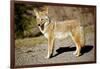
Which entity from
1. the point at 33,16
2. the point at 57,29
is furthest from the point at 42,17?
the point at 57,29

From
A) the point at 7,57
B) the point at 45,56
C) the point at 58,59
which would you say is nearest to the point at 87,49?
the point at 58,59

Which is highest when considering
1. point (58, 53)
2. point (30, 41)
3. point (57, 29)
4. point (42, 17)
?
point (42, 17)

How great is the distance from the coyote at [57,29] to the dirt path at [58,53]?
5cm

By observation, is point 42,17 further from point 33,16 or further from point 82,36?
point 82,36

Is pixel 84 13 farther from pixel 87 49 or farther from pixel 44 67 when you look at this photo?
pixel 44 67

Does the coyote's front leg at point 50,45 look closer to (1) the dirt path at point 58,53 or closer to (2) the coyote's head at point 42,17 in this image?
(1) the dirt path at point 58,53

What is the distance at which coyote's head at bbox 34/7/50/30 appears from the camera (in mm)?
2029

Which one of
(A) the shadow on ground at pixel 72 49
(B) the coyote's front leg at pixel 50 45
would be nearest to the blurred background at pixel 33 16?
(B) the coyote's front leg at pixel 50 45

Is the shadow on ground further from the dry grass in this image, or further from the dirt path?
the dry grass

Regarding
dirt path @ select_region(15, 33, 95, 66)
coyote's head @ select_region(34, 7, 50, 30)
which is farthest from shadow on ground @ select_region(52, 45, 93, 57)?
coyote's head @ select_region(34, 7, 50, 30)

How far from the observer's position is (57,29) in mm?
2123

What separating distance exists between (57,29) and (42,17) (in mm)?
222

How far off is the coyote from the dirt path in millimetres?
53

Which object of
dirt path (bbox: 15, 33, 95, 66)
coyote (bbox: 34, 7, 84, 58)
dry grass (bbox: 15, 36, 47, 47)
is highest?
coyote (bbox: 34, 7, 84, 58)
